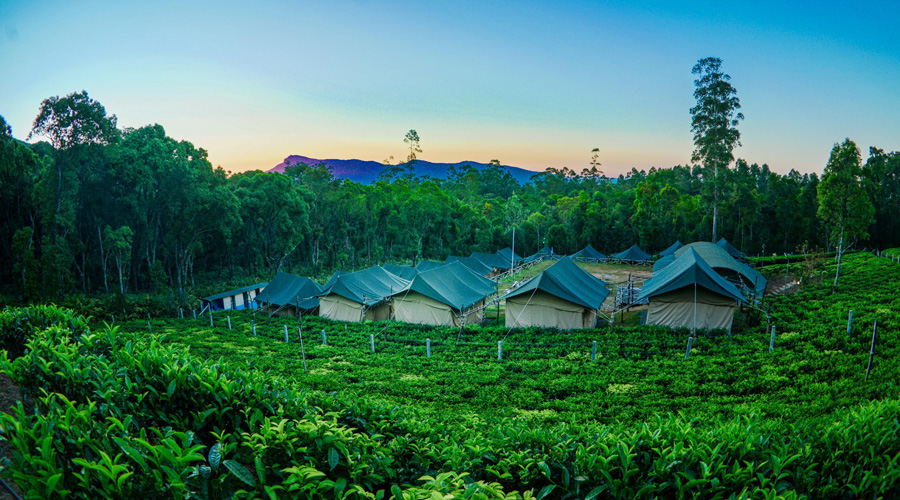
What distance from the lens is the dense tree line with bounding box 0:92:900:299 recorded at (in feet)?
68.1

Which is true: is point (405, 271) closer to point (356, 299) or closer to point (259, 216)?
point (356, 299)

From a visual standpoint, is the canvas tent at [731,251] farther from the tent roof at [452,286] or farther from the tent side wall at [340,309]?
the tent side wall at [340,309]

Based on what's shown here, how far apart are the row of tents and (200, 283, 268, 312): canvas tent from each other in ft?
1.05

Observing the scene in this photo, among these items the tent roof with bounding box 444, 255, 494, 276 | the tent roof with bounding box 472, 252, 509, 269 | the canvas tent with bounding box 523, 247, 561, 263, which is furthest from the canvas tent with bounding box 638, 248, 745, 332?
the canvas tent with bounding box 523, 247, 561, 263

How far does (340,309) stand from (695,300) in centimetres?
1464

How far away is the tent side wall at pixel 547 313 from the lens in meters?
15.5

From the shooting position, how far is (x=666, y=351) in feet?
36.0

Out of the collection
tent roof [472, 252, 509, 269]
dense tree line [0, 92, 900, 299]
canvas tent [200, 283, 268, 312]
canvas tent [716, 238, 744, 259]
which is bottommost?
canvas tent [200, 283, 268, 312]

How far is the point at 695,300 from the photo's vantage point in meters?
13.7

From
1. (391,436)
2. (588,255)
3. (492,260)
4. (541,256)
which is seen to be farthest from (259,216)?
(391,436)

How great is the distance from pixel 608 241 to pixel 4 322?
47.3m

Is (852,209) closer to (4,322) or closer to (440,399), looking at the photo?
(440,399)

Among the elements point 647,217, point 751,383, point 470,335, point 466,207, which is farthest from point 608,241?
point 751,383

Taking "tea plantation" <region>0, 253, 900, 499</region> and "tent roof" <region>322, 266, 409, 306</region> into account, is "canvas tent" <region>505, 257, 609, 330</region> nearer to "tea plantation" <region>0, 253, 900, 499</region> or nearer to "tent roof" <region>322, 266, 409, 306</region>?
"tent roof" <region>322, 266, 409, 306</region>
